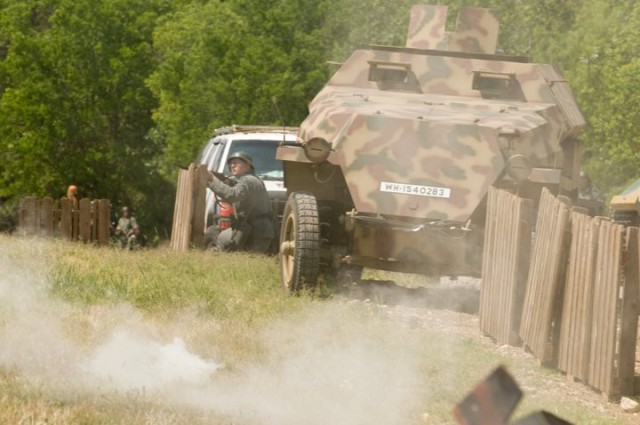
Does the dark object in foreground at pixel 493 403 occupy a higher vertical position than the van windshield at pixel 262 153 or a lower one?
higher

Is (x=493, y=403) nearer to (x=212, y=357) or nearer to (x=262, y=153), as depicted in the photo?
(x=212, y=357)

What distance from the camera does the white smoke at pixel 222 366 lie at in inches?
307

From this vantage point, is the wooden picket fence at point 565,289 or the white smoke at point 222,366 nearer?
the white smoke at point 222,366

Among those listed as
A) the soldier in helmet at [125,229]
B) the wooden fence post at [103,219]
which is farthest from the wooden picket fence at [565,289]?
the soldier in helmet at [125,229]

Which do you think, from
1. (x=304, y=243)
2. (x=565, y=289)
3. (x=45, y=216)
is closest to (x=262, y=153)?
(x=45, y=216)

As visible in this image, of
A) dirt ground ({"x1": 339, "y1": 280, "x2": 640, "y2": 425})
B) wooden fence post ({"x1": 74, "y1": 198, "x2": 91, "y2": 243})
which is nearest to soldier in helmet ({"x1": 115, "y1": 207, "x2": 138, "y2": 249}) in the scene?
wooden fence post ({"x1": 74, "y1": 198, "x2": 91, "y2": 243})

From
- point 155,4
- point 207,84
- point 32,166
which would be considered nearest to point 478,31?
point 207,84

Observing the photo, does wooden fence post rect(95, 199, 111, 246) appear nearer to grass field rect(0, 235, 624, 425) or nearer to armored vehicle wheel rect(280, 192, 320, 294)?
grass field rect(0, 235, 624, 425)

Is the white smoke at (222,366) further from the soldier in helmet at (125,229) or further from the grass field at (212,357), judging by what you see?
the soldier in helmet at (125,229)

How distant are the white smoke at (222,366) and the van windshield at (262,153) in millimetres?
9161

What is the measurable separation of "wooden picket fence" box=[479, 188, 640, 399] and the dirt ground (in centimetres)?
8

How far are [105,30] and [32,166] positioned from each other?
21.0 feet

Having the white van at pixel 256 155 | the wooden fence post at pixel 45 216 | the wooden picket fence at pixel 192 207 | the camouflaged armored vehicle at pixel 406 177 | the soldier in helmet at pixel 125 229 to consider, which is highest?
the camouflaged armored vehicle at pixel 406 177

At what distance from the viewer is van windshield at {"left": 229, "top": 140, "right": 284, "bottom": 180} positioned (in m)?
20.1
